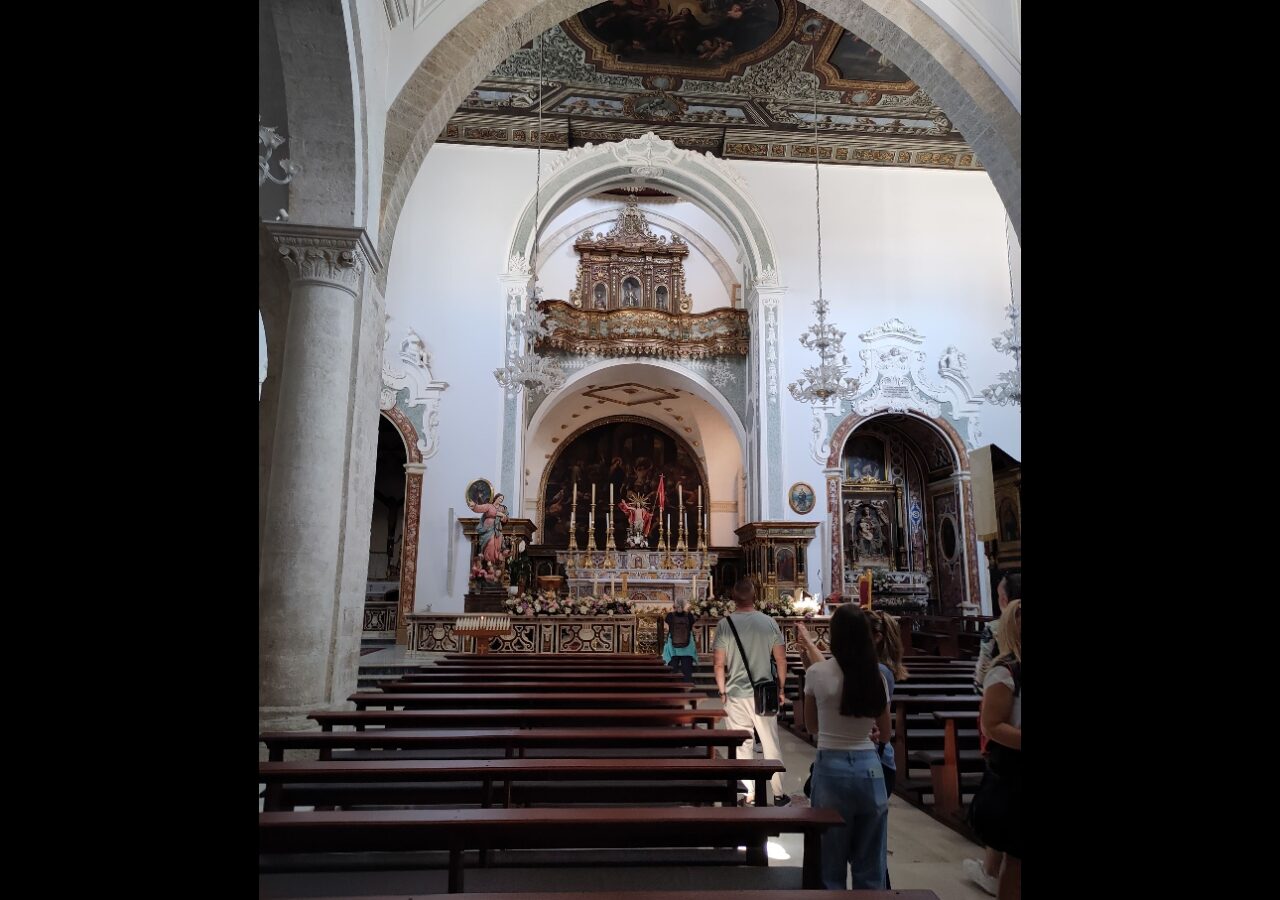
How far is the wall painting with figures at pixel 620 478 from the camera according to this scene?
73.9 feet

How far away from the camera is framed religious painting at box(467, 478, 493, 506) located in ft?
48.7

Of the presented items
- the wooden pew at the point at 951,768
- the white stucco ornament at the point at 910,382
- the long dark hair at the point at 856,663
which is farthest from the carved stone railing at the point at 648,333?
the long dark hair at the point at 856,663

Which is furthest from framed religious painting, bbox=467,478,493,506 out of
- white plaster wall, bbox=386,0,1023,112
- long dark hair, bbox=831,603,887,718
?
long dark hair, bbox=831,603,887,718

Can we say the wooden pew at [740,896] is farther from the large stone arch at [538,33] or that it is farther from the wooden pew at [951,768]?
the large stone arch at [538,33]

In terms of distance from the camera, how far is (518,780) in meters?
3.50

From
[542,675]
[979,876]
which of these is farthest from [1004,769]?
[542,675]

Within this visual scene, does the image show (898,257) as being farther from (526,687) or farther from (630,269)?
(526,687)

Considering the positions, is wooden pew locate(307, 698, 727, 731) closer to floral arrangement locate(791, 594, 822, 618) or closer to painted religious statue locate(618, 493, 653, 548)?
floral arrangement locate(791, 594, 822, 618)

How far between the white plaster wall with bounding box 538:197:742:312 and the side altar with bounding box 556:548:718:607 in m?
7.33

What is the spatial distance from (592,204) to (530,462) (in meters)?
7.31
